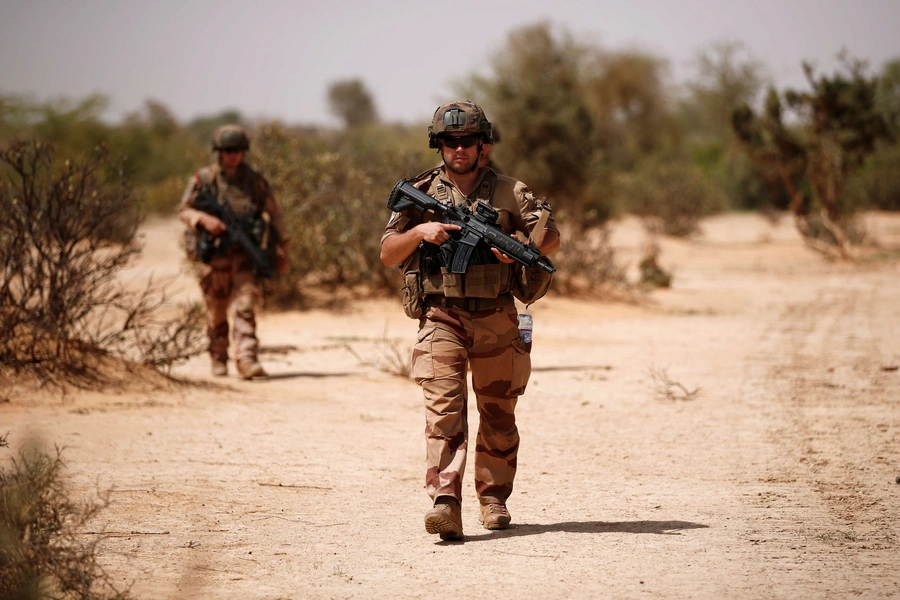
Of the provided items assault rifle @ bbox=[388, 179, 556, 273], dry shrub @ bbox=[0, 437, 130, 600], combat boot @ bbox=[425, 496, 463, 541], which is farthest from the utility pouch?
dry shrub @ bbox=[0, 437, 130, 600]

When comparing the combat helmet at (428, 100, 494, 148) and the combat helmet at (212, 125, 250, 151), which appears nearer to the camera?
the combat helmet at (428, 100, 494, 148)

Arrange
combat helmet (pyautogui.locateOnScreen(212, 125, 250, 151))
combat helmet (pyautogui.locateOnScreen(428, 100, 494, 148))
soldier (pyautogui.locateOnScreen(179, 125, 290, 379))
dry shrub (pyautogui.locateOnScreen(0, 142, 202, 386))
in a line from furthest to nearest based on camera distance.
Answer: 1. soldier (pyautogui.locateOnScreen(179, 125, 290, 379))
2. combat helmet (pyautogui.locateOnScreen(212, 125, 250, 151))
3. dry shrub (pyautogui.locateOnScreen(0, 142, 202, 386))
4. combat helmet (pyautogui.locateOnScreen(428, 100, 494, 148))

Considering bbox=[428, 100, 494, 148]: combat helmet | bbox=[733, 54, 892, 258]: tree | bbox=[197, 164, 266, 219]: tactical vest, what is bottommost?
bbox=[197, 164, 266, 219]: tactical vest

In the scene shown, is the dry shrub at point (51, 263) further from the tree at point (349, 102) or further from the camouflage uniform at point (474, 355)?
the tree at point (349, 102)

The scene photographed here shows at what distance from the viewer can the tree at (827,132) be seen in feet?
69.8

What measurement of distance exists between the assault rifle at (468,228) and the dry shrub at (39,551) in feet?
5.80

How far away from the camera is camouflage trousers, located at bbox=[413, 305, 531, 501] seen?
4.71 m

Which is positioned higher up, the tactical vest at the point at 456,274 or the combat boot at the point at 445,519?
the tactical vest at the point at 456,274

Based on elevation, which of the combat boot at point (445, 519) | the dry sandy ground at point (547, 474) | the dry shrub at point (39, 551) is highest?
the dry shrub at point (39, 551)

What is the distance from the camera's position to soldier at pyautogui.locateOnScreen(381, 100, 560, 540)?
472cm

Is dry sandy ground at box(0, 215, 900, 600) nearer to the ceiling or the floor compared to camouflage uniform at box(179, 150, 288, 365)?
nearer to the floor

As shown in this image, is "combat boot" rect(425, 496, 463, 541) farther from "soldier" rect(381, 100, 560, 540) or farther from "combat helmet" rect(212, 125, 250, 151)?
"combat helmet" rect(212, 125, 250, 151)

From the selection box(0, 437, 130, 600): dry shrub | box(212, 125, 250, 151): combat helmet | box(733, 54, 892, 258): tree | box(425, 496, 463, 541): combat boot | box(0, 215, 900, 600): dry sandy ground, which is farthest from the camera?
box(733, 54, 892, 258): tree

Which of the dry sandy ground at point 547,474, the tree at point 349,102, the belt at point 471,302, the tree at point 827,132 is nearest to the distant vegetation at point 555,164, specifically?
the tree at point 827,132
